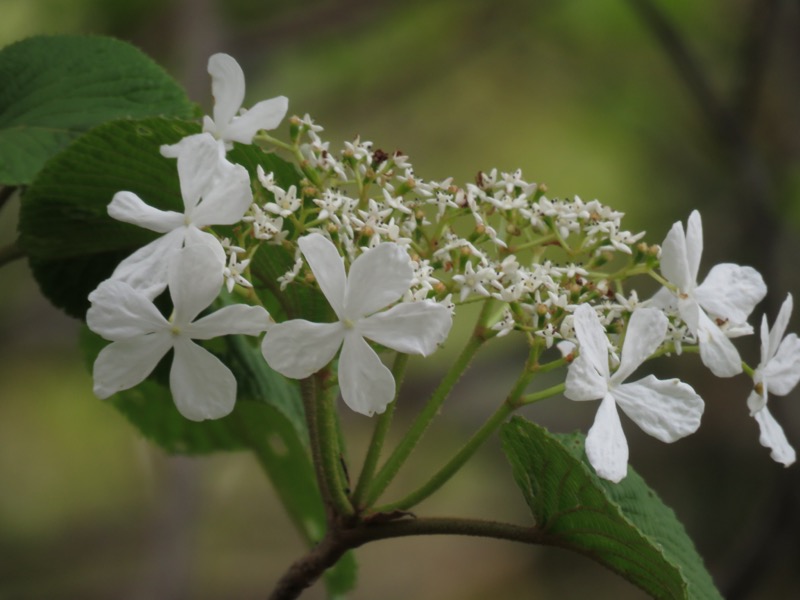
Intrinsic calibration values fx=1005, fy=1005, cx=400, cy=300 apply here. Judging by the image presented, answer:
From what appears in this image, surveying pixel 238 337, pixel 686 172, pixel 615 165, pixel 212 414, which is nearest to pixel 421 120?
pixel 615 165

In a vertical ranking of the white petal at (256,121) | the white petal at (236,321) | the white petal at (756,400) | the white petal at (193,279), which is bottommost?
the white petal at (756,400)

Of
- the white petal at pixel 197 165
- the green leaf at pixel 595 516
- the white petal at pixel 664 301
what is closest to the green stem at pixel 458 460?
the green leaf at pixel 595 516

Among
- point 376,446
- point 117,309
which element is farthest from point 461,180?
point 117,309

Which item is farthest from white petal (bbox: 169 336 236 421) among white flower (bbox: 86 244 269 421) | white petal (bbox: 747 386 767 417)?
white petal (bbox: 747 386 767 417)

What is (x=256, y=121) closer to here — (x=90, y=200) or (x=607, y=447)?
(x=90, y=200)

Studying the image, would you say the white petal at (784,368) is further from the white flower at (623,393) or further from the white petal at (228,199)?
the white petal at (228,199)

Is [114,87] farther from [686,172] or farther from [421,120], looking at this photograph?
[421,120]
